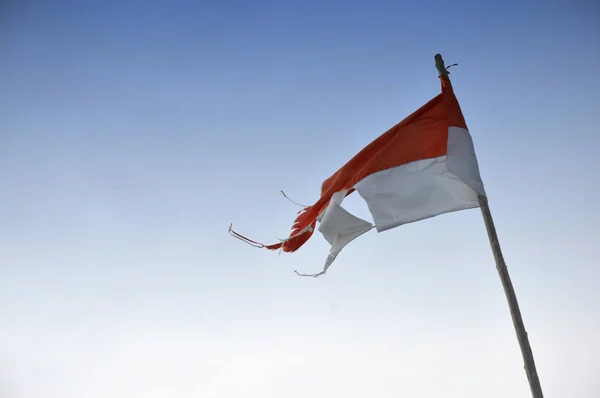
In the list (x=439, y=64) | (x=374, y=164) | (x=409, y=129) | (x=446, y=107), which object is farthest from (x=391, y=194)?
(x=439, y=64)

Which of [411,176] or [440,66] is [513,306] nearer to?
[411,176]

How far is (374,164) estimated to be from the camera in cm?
845

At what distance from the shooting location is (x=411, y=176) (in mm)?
8109

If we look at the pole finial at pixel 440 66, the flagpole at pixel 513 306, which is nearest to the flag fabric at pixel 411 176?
the pole finial at pixel 440 66

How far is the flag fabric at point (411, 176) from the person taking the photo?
7.78 metres

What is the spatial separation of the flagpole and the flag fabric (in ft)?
1.80

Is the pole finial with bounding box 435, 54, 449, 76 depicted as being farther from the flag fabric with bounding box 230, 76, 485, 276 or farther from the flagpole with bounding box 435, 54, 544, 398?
the flagpole with bounding box 435, 54, 544, 398

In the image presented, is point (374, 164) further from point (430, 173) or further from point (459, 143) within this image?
point (459, 143)

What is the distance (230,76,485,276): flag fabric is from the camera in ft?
25.5

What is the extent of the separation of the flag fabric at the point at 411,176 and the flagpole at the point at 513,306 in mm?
549

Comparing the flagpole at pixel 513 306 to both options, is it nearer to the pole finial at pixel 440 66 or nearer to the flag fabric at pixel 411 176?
the flag fabric at pixel 411 176

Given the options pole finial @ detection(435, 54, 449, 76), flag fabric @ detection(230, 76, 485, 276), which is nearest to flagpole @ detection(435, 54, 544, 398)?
flag fabric @ detection(230, 76, 485, 276)

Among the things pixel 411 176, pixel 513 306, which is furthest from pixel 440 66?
pixel 513 306

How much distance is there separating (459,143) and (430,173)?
80 centimetres
